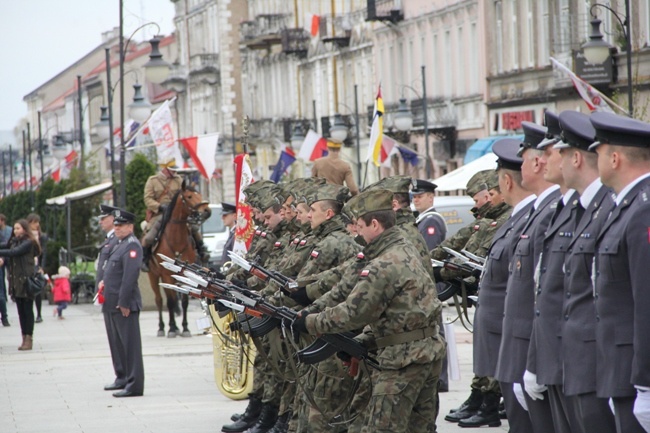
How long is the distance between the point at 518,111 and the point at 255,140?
36.9m

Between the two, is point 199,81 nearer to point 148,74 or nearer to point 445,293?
point 148,74

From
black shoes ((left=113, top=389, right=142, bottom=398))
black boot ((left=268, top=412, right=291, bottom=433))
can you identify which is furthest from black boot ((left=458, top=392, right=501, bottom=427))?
black shoes ((left=113, top=389, right=142, bottom=398))

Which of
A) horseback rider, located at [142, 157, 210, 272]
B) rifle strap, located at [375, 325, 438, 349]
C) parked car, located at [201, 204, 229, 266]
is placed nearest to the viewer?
rifle strap, located at [375, 325, 438, 349]

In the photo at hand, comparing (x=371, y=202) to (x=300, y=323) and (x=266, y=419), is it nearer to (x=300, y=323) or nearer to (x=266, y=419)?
(x=300, y=323)

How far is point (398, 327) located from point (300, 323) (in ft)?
2.35

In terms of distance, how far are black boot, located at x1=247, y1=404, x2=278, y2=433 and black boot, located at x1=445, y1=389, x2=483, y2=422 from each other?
5.05 feet

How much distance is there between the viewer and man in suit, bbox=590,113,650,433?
635cm

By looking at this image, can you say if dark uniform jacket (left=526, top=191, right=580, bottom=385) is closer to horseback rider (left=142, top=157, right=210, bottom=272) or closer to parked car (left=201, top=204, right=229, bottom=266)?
horseback rider (left=142, top=157, right=210, bottom=272)

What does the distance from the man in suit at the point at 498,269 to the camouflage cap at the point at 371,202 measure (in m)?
0.88

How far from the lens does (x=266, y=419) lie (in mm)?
12078

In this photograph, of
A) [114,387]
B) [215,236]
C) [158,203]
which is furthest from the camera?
[215,236]

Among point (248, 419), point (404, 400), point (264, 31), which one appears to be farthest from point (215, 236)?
point (264, 31)

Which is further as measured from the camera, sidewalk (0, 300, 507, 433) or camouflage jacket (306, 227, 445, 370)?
sidewalk (0, 300, 507, 433)

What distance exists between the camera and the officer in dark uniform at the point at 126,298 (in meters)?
15.1
